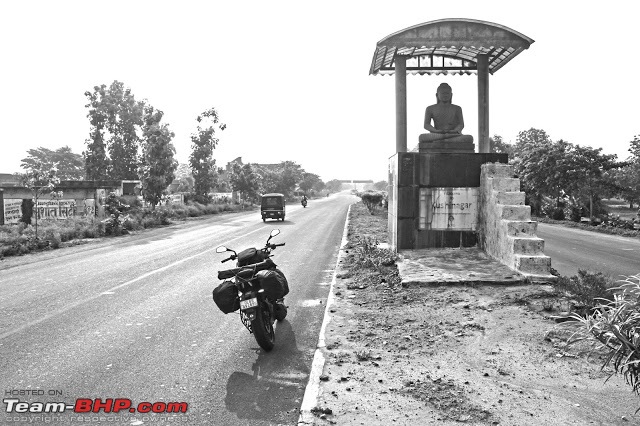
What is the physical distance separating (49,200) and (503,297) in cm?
2666

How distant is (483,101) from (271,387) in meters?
9.47

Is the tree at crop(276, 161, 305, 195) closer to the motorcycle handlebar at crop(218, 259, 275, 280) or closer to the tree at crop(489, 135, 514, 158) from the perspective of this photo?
the tree at crop(489, 135, 514, 158)

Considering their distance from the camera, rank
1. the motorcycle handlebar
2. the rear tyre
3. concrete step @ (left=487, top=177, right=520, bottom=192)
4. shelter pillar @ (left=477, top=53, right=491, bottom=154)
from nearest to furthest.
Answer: the motorcycle handlebar, the rear tyre, concrete step @ (left=487, top=177, right=520, bottom=192), shelter pillar @ (left=477, top=53, right=491, bottom=154)

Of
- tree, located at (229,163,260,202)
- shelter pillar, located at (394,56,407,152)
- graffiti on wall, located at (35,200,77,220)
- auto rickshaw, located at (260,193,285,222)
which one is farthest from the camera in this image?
tree, located at (229,163,260,202)

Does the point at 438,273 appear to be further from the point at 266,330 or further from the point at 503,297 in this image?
the point at 266,330

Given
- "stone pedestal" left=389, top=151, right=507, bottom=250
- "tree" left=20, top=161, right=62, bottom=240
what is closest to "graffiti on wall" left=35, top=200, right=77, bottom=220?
"tree" left=20, top=161, right=62, bottom=240

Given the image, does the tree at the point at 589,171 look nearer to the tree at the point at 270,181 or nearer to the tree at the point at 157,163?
the tree at the point at 157,163

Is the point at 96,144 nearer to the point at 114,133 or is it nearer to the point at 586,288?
the point at 114,133

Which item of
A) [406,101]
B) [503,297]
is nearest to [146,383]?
[503,297]

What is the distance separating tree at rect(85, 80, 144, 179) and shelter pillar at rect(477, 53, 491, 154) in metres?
50.3

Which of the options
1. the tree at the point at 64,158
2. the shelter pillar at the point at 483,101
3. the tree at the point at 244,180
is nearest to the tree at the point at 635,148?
the shelter pillar at the point at 483,101

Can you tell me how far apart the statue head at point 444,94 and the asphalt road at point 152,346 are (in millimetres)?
4775

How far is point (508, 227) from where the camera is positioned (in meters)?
8.25

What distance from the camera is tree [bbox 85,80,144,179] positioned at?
5503cm
